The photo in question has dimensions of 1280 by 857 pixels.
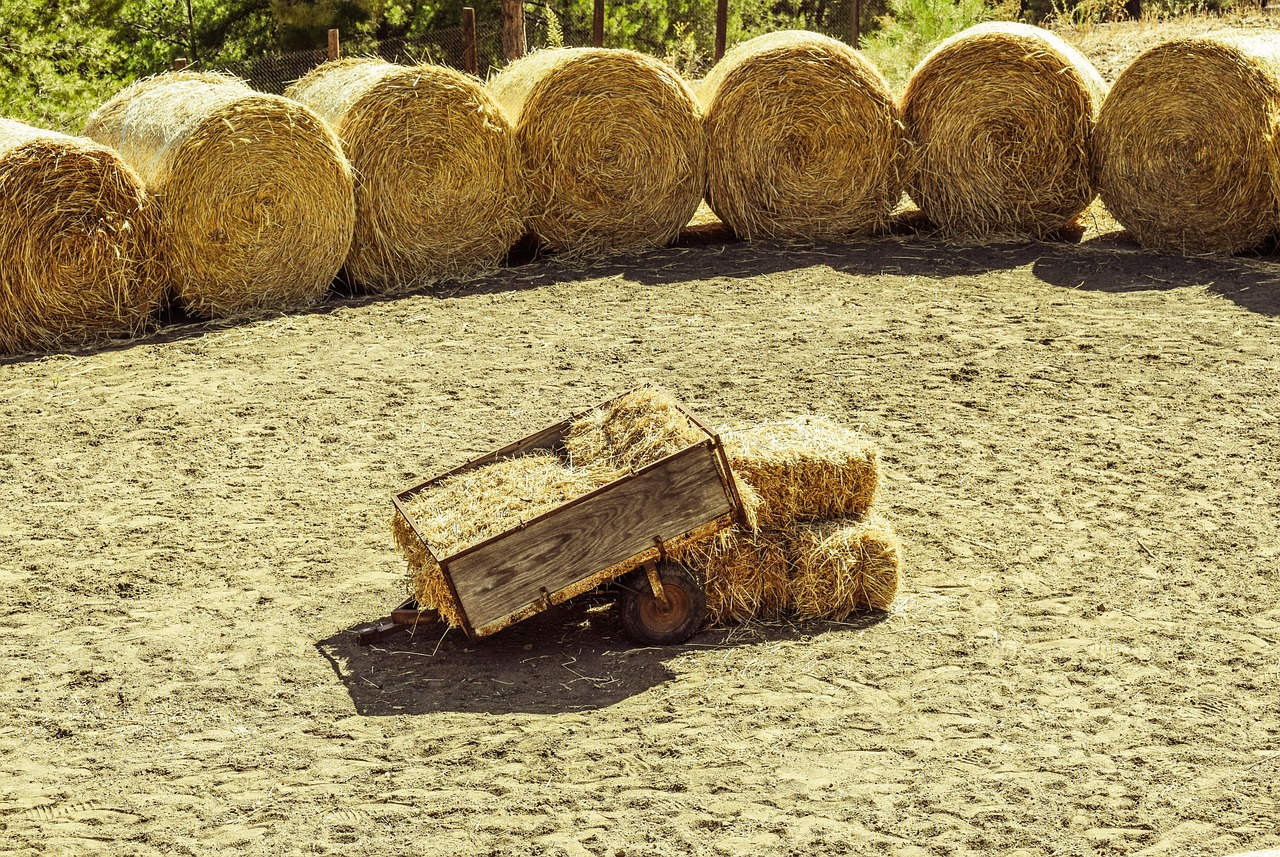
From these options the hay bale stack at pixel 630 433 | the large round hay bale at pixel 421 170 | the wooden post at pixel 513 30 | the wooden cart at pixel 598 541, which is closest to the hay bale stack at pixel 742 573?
the wooden cart at pixel 598 541

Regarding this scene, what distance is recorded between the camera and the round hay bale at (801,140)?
1164cm

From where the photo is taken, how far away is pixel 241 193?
10281mm

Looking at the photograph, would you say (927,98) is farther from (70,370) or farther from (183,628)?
(183,628)

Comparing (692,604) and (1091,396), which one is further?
(1091,396)

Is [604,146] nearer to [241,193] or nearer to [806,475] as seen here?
[241,193]

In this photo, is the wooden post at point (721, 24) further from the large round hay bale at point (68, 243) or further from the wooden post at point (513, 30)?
the large round hay bale at point (68, 243)

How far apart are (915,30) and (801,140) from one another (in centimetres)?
773

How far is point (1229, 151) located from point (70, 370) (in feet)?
28.0

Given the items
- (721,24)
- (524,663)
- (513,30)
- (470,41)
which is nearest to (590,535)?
(524,663)

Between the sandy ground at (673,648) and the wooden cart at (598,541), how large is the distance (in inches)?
10.9

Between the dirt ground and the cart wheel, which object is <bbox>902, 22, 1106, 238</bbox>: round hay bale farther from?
the cart wheel

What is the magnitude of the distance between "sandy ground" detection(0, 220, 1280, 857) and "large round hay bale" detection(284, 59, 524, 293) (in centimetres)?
110

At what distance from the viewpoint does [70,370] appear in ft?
30.2

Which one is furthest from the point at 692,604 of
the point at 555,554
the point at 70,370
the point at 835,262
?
the point at 835,262
